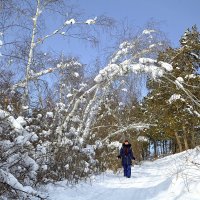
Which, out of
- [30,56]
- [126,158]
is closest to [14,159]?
[30,56]

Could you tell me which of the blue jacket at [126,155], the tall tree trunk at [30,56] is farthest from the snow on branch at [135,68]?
the blue jacket at [126,155]

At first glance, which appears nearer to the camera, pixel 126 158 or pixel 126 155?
pixel 126 158

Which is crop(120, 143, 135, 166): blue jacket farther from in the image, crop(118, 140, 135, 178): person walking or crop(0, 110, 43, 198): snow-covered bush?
crop(0, 110, 43, 198): snow-covered bush

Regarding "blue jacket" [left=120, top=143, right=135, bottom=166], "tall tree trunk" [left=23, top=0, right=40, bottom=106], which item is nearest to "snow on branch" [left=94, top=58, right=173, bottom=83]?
"tall tree trunk" [left=23, top=0, right=40, bottom=106]

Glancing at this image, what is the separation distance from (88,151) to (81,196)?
5115 mm

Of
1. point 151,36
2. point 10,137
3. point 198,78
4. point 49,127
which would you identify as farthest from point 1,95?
point 198,78

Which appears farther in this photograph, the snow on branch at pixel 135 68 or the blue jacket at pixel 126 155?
the blue jacket at pixel 126 155

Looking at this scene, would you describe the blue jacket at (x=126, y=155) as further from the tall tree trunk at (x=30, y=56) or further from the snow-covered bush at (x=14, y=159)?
the snow-covered bush at (x=14, y=159)

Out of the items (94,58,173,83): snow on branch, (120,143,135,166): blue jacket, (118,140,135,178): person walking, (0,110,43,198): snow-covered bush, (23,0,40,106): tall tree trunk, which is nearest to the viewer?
(0,110,43,198): snow-covered bush

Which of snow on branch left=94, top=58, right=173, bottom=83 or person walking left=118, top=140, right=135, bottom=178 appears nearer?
snow on branch left=94, top=58, right=173, bottom=83

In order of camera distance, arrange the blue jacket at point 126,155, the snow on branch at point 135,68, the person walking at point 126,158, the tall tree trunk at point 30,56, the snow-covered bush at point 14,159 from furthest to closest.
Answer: the blue jacket at point 126,155 → the person walking at point 126,158 → the snow on branch at point 135,68 → the tall tree trunk at point 30,56 → the snow-covered bush at point 14,159

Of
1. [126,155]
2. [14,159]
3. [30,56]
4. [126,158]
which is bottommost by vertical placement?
[14,159]

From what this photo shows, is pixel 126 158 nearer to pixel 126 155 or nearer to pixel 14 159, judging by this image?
pixel 126 155

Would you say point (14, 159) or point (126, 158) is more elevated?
point (126, 158)
